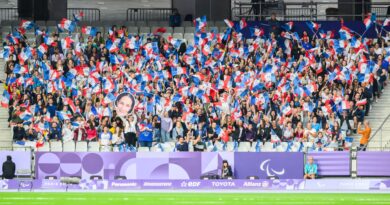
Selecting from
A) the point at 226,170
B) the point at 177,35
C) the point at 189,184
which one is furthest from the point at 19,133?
the point at 177,35

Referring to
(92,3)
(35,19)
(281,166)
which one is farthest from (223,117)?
(92,3)

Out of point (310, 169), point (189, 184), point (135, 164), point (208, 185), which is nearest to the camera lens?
point (208, 185)

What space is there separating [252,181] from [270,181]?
2.22ft

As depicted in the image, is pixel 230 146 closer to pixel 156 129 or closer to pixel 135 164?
pixel 156 129

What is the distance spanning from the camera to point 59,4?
188 ft

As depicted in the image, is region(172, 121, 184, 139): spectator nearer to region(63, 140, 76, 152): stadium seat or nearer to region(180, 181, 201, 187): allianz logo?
region(180, 181, 201, 187): allianz logo

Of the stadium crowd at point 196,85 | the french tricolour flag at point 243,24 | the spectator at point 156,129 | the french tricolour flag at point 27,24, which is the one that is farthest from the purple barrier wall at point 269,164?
the french tricolour flag at point 27,24

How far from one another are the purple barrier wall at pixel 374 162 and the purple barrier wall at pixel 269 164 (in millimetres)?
2384

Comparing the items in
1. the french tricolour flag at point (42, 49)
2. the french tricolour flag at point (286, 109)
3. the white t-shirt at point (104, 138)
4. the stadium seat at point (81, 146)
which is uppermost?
the french tricolour flag at point (42, 49)

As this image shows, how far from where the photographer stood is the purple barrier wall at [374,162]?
43906 millimetres

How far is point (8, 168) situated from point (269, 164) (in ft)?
32.6

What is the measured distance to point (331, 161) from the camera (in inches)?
1729

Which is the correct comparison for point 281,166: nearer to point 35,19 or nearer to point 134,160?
point 134,160

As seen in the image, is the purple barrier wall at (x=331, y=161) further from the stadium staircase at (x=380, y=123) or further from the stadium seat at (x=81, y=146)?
the stadium seat at (x=81, y=146)
